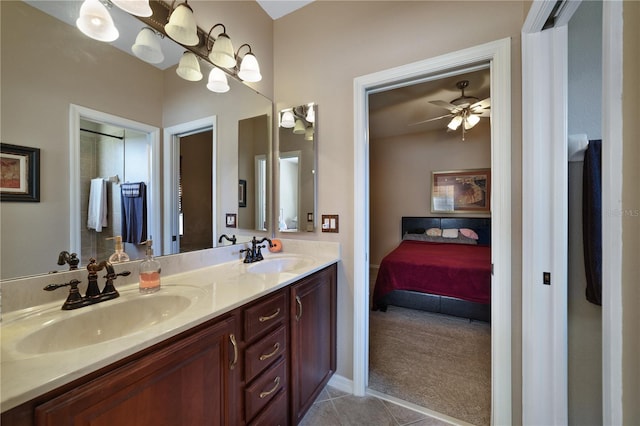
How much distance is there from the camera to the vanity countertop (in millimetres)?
528

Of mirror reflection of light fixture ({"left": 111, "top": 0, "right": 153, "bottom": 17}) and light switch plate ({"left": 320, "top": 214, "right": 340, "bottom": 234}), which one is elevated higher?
mirror reflection of light fixture ({"left": 111, "top": 0, "right": 153, "bottom": 17})

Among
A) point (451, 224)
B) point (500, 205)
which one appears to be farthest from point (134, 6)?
point (451, 224)

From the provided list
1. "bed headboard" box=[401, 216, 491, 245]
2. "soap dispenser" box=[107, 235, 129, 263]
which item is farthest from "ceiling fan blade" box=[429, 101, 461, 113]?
"soap dispenser" box=[107, 235, 129, 263]

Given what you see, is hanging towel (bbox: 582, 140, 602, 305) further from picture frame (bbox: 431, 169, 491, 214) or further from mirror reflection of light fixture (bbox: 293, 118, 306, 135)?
picture frame (bbox: 431, 169, 491, 214)

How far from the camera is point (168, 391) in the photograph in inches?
29.7

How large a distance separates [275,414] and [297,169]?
1527mm

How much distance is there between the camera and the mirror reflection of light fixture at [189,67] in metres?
1.42

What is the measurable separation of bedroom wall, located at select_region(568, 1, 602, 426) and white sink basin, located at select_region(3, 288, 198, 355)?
172cm

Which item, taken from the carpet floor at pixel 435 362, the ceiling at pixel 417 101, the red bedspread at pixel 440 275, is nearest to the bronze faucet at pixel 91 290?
the carpet floor at pixel 435 362

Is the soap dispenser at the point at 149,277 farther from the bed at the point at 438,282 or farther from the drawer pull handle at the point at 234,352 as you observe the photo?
the bed at the point at 438,282

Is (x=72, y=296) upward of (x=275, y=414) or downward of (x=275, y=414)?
upward

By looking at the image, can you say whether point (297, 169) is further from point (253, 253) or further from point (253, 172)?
point (253, 253)

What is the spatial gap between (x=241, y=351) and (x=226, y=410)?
0.65 ft

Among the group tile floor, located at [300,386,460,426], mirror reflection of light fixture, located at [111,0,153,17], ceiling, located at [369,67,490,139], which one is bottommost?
tile floor, located at [300,386,460,426]
